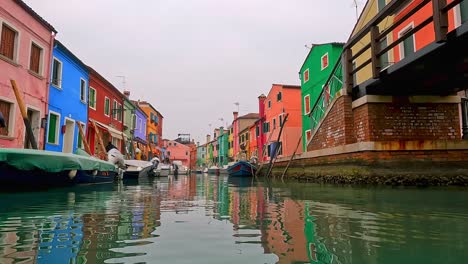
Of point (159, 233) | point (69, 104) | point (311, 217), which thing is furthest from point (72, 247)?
point (69, 104)

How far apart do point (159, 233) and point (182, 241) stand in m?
0.42

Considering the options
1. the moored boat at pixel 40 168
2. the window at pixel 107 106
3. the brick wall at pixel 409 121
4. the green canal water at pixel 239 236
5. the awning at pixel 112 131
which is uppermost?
the window at pixel 107 106

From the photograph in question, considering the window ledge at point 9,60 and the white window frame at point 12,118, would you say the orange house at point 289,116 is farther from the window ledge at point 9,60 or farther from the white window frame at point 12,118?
the window ledge at point 9,60

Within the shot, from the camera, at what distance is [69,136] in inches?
629

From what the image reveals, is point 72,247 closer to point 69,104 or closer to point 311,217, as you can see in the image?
point 311,217

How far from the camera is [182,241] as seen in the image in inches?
110

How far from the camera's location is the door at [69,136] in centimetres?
1565

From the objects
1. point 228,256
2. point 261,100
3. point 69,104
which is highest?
point 261,100

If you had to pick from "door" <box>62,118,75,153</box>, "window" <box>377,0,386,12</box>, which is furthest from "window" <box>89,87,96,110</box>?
"window" <box>377,0,386,12</box>

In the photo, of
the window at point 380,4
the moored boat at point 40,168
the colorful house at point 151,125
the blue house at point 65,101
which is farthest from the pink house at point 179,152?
the moored boat at point 40,168

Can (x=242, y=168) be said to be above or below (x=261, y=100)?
below

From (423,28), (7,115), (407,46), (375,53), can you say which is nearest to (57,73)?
(7,115)

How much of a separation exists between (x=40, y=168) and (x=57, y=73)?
8128 mm

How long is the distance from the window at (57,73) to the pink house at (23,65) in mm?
896
